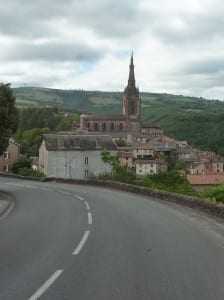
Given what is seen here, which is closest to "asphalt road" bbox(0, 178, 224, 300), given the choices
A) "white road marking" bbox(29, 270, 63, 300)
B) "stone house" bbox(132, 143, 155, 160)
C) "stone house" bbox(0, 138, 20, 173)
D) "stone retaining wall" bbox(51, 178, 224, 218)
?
"white road marking" bbox(29, 270, 63, 300)

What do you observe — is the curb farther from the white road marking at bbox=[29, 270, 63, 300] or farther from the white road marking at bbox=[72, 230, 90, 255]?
the white road marking at bbox=[29, 270, 63, 300]

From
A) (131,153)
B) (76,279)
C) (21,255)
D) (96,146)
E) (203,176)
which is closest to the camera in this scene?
(76,279)

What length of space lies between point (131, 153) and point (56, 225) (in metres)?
138

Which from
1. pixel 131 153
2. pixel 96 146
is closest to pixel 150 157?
pixel 131 153

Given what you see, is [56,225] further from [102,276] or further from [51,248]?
[102,276]

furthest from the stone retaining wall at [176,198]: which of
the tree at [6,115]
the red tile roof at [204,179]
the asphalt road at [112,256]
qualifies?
the red tile roof at [204,179]

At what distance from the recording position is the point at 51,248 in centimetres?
1217

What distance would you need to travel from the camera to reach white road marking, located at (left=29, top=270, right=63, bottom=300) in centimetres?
754

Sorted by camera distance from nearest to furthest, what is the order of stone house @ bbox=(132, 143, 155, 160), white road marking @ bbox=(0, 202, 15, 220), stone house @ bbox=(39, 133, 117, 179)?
white road marking @ bbox=(0, 202, 15, 220) → stone house @ bbox=(39, 133, 117, 179) → stone house @ bbox=(132, 143, 155, 160)

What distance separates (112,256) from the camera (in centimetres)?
1101

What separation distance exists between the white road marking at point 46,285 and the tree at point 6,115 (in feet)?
87.4

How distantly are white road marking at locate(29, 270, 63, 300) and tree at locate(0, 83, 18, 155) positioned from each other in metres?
26.6

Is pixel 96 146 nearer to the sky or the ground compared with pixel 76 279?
nearer to the sky

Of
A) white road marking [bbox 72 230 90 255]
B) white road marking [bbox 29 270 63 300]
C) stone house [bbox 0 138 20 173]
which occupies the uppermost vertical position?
stone house [bbox 0 138 20 173]
